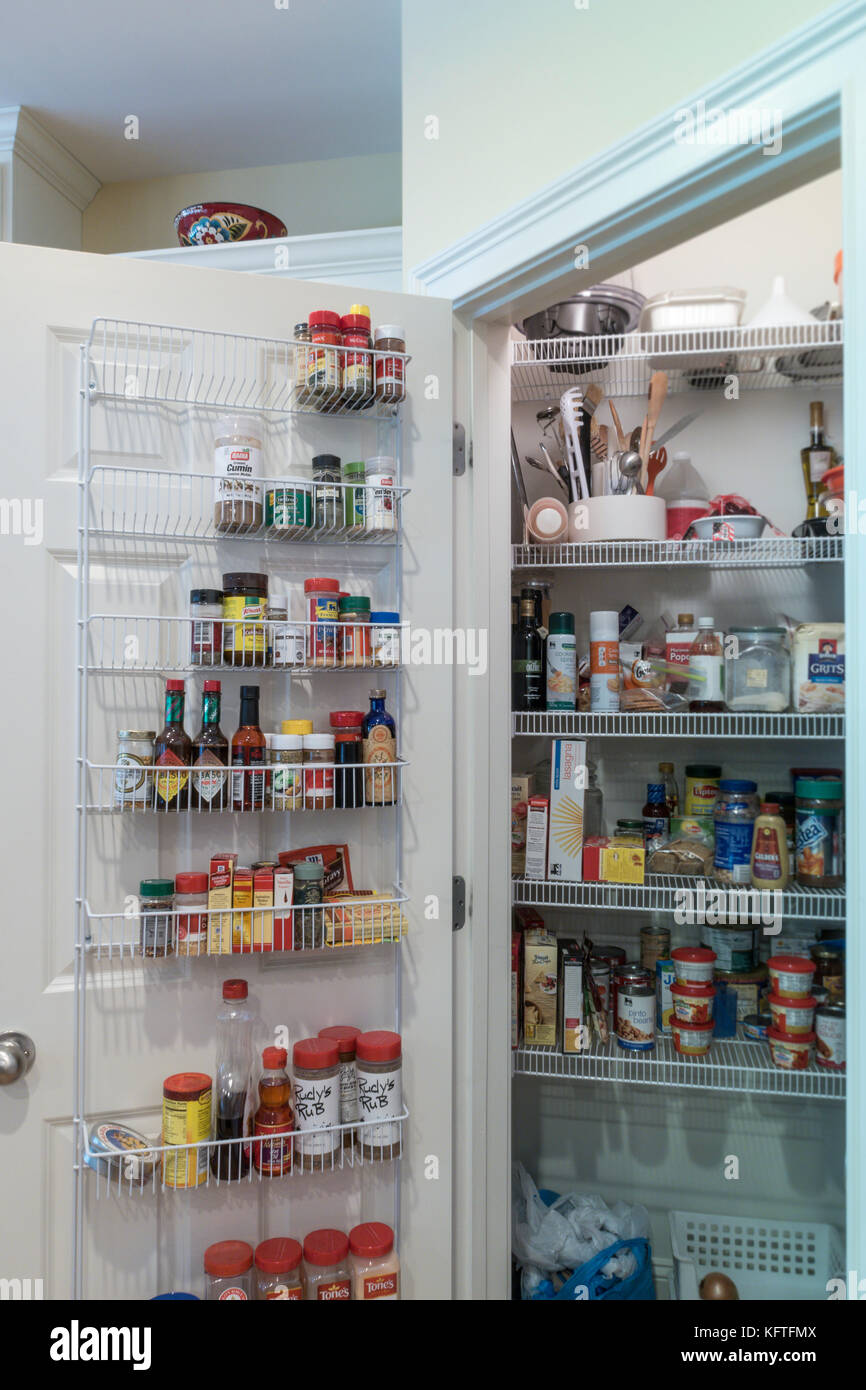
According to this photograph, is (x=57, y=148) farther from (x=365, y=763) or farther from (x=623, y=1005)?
(x=623, y=1005)

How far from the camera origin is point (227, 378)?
54.4 inches

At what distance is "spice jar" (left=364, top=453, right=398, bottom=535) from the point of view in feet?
4.51

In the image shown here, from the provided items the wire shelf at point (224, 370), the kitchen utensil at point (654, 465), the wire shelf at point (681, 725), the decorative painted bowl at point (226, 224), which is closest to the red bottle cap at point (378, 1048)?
the wire shelf at point (681, 725)

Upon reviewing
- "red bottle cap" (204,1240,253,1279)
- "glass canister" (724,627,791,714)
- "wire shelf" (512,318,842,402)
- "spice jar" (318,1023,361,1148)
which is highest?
"wire shelf" (512,318,842,402)

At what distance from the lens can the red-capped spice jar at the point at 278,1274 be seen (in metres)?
1.31

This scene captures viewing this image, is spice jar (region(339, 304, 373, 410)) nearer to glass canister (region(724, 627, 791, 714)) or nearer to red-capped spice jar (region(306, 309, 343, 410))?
red-capped spice jar (region(306, 309, 343, 410))

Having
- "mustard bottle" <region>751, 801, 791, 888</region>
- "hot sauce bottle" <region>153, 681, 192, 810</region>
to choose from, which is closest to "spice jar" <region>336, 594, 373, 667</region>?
"hot sauce bottle" <region>153, 681, 192, 810</region>

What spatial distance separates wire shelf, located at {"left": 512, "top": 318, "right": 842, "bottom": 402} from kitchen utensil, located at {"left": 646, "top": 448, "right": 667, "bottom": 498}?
0.19 metres

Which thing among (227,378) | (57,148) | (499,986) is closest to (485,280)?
(227,378)

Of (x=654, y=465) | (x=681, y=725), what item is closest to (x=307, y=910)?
(x=681, y=725)

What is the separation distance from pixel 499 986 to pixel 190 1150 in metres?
0.58

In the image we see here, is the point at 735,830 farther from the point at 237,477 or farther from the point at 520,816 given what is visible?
the point at 237,477

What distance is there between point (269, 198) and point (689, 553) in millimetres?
1582

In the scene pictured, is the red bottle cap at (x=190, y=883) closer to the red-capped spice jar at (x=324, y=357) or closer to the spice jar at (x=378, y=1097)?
the spice jar at (x=378, y=1097)
